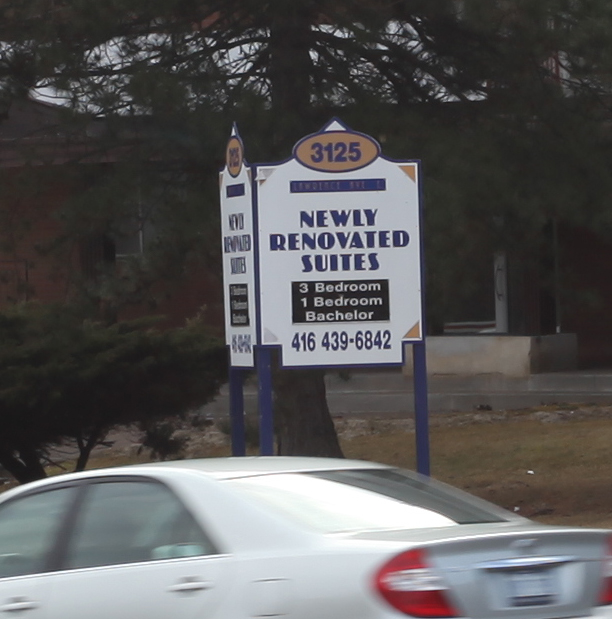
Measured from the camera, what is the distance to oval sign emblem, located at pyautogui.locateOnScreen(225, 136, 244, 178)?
950 cm

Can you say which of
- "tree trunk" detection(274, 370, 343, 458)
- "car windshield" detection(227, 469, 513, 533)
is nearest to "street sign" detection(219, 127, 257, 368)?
"tree trunk" detection(274, 370, 343, 458)

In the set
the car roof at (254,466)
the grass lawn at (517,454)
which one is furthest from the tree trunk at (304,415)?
the car roof at (254,466)

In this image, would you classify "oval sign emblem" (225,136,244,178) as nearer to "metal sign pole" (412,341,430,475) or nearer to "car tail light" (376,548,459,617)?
"metal sign pole" (412,341,430,475)

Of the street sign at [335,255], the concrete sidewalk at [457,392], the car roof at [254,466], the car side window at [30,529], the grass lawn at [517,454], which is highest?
the street sign at [335,255]

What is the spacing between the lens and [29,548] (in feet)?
17.6

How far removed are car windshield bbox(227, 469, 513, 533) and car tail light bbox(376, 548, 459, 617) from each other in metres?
0.37

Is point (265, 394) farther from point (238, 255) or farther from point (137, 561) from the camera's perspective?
point (137, 561)

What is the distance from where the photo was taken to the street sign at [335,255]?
9.34m

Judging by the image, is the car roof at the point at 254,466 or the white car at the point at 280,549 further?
the car roof at the point at 254,466

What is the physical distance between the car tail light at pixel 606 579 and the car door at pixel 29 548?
2.23m

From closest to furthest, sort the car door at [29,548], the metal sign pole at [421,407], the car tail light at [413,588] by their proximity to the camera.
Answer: the car tail light at [413,588]
the car door at [29,548]
the metal sign pole at [421,407]

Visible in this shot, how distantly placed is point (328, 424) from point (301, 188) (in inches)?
166

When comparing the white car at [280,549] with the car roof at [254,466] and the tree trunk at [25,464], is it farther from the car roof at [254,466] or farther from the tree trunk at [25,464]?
the tree trunk at [25,464]

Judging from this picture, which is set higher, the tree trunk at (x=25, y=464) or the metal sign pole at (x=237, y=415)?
the metal sign pole at (x=237, y=415)
